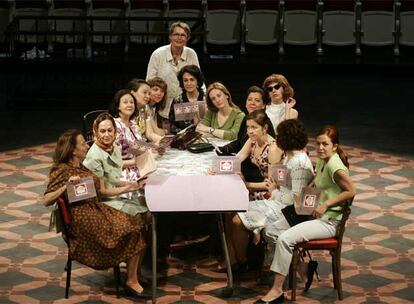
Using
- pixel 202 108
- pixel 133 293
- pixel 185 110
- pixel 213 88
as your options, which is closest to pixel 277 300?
pixel 133 293

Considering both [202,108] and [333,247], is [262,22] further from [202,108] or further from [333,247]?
[333,247]

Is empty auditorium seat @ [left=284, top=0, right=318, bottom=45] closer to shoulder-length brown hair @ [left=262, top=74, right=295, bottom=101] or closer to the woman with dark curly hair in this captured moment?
shoulder-length brown hair @ [left=262, top=74, right=295, bottom=101]

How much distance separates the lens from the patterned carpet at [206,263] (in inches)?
279

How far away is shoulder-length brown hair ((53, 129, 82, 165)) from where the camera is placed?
22.6ft

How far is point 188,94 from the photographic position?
8.77 m

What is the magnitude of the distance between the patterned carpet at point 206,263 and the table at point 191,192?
0.42m

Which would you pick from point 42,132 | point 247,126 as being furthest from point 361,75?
point 247,126

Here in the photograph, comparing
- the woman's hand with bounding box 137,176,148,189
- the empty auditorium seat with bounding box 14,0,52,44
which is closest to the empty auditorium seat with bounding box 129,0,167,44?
the empty auditorium seat with bounding box 14,0,52,44

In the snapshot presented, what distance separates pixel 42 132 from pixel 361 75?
5445mm

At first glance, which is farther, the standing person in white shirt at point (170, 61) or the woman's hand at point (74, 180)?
the standing person in white shirt at point (170, 61)

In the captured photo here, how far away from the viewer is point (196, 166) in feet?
25.3

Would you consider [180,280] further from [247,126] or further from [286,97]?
[286,97]

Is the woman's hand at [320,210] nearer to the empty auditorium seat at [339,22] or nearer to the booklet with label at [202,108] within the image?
the booklet with label at [202,108]

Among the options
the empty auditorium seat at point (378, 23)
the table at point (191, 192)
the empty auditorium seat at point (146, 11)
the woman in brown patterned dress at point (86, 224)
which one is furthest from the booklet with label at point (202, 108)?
the empty auditorium seat at point (378, 23)
